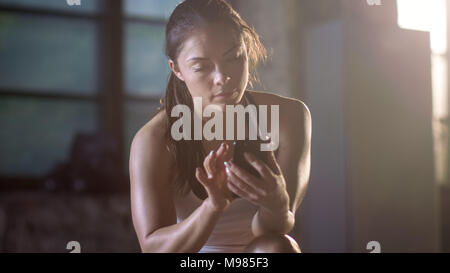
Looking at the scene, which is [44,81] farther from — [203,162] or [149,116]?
[203,162]

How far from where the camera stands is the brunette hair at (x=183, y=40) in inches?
28.0

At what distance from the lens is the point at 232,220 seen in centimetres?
74

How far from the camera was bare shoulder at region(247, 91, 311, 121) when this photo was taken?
0.76 metres

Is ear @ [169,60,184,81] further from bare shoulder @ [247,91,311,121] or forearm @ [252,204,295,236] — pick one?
forearm @ [252,204,295,236]

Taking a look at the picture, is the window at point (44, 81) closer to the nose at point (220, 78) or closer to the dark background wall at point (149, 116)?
the dark background wall at point (149, 116)

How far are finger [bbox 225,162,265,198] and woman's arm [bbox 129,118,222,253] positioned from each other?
0.05m

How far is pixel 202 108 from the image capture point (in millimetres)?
724

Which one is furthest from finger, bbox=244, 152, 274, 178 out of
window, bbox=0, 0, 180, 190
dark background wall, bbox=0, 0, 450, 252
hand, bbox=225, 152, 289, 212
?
window, bbox=0, 0, 180, 190

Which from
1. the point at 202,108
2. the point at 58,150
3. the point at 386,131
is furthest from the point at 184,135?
the point at 58,150

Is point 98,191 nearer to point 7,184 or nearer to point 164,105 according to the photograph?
point 7,184

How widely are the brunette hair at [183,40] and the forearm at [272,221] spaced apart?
0.10 m

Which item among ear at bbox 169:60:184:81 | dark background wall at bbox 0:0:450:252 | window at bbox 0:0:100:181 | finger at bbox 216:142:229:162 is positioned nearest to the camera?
finger at bbox 216:142:229:162

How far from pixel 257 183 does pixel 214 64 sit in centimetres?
17

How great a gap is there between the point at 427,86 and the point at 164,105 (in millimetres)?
1097
